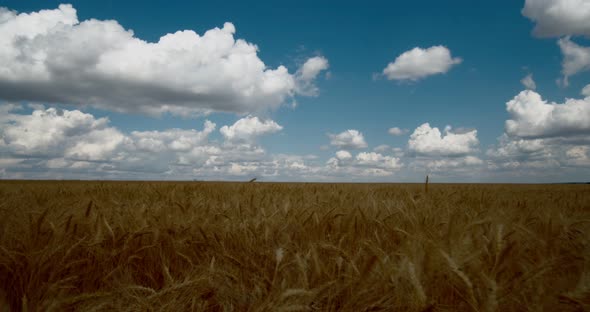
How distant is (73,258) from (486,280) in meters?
1.60

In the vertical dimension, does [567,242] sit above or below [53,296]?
above

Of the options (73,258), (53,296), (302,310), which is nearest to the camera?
(302,310)

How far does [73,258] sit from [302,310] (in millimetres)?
1124

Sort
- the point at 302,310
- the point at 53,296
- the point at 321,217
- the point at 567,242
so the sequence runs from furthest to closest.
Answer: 1. the point at 321,217
2. the point at 567,242
3. the point at 53,296
4. the point at 302,310

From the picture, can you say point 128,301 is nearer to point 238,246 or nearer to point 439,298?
point 238,246

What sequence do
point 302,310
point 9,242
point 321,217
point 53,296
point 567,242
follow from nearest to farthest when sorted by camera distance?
point 302,310 → point 53,296 → point 9,242 → point 567,242 → point 321,217

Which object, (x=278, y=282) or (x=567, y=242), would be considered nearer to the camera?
(x=278, y=282)

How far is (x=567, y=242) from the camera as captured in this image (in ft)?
5.72

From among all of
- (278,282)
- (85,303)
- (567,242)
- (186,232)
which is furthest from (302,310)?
(567,242)

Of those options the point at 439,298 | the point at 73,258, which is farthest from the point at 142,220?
the point at 439,298

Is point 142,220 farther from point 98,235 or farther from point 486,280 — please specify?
point 486,280

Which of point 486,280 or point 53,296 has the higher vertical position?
point 486,280

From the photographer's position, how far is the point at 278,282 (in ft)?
3.89

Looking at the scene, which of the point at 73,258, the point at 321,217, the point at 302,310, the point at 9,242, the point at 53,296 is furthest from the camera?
the point at 321,217
